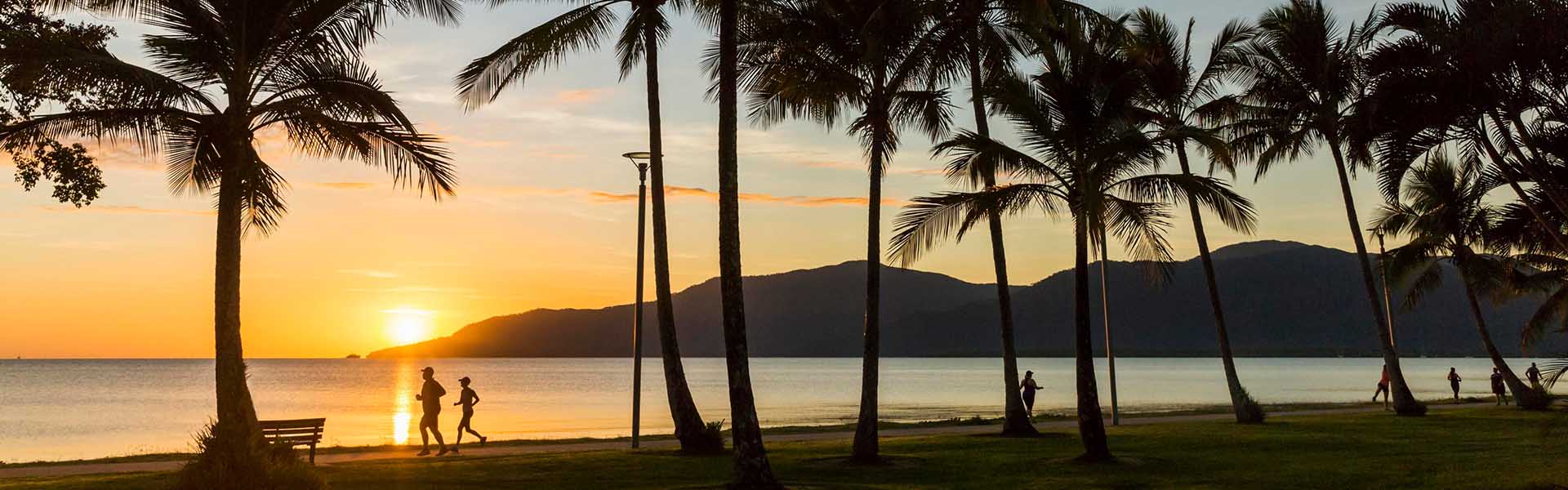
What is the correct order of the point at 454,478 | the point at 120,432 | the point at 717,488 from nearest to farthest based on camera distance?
the point at 717,488 < the point at 454,478 < the point at 120,432

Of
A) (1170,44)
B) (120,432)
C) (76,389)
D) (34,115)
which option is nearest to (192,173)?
(34,115)

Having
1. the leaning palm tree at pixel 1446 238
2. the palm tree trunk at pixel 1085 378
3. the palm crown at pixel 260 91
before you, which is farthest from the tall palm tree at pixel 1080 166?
the leaning palm tree at pixel 1446 238

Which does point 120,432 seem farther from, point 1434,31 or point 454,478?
point 1434,31

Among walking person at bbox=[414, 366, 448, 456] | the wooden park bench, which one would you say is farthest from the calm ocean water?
the wooden park bench

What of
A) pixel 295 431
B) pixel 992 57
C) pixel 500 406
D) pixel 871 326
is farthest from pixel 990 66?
pixel 500 406

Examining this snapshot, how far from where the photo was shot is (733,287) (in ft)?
50.9

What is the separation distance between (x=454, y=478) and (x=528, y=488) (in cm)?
166

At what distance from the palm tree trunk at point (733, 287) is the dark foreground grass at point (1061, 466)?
987 millimetres

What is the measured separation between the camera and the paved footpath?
1905 cm

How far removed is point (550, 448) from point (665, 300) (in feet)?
16.3

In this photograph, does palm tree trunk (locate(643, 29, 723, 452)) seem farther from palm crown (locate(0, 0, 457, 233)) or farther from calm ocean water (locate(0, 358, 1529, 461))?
calm ocean water (locate(0, 358, 1529, 461))

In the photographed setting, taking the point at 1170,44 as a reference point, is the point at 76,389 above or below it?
below

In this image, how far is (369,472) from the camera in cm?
1764

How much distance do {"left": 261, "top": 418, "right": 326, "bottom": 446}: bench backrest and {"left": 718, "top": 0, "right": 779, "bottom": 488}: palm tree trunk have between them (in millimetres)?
6571
